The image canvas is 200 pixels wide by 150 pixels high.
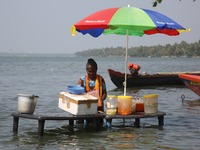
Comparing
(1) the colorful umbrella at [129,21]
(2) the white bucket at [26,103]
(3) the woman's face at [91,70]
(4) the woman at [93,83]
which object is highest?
(1) the colorful umbrella at [129,21]

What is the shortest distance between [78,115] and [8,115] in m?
4.58

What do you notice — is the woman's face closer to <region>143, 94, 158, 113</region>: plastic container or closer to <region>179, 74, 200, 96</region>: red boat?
<region>143, 94, 158, 113</region>: plastic container

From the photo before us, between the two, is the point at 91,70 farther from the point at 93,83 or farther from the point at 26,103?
the point at 26,103

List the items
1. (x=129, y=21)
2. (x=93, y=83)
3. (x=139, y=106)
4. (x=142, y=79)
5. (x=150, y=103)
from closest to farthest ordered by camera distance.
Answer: (x=129, y=21)
(x=150, y=103)
(x=93, y=83)
(x=139, y=106)
(x=142, y=79)

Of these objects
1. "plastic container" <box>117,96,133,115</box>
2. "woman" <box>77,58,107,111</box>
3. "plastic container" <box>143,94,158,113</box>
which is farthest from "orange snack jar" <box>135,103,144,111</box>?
"woman" <box>77,58,107,111</box>

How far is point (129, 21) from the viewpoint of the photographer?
6.37 m

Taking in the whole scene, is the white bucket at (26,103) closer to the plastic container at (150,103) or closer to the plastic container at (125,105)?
the plastic container at (125,105)

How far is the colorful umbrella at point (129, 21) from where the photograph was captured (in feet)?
20.8

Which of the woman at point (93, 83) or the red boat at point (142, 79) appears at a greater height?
the woman at point (93, 83)

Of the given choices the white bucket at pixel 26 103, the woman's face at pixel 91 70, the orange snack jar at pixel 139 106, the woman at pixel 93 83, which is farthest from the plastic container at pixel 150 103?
the white bucket at pixel 26 103

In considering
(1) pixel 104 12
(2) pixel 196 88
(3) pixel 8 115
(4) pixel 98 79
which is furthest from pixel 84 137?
(2) pixel 196 88

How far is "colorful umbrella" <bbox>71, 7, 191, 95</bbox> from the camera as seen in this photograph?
6328 millimetres

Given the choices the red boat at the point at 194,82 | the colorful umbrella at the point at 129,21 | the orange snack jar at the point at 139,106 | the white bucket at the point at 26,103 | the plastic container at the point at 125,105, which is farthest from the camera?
the red boat at the point at 194,82

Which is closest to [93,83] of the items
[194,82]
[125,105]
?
[125,105]
